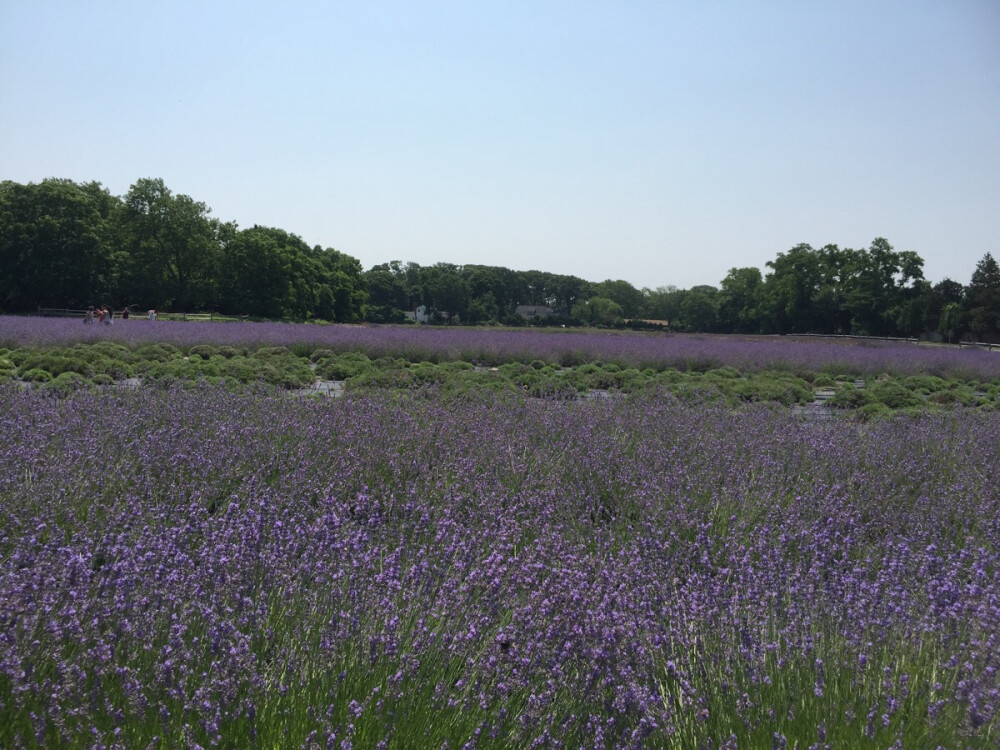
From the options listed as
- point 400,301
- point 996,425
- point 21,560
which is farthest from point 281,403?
point 400,301

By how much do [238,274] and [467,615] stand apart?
4864 centimetres

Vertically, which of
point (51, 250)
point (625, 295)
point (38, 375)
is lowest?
point (38, 375)

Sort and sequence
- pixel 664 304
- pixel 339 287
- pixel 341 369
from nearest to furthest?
pixel 341 369 → pixel 339 287 → pixel 664 304

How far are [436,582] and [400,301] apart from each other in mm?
100557

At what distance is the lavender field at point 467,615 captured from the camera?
178 cm

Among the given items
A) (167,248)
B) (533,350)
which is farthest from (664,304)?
(533,350)

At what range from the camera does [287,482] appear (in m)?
3.88

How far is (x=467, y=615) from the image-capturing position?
7.27ft

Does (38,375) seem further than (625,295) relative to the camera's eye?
No

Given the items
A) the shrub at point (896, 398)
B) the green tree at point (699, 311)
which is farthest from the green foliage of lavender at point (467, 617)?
the green tree at point (699, 311)

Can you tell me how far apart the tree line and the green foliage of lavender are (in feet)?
143

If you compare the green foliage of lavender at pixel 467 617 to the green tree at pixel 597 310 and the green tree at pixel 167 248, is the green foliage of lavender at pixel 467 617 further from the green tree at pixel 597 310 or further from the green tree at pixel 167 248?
the green tree at pixel 597 310

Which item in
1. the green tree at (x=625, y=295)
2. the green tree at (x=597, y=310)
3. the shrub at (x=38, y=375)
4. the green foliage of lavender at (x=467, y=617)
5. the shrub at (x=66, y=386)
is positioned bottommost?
the shrub at (x=38, y=375)

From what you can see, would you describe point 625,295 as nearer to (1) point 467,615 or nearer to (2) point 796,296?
(2) point 796,296
